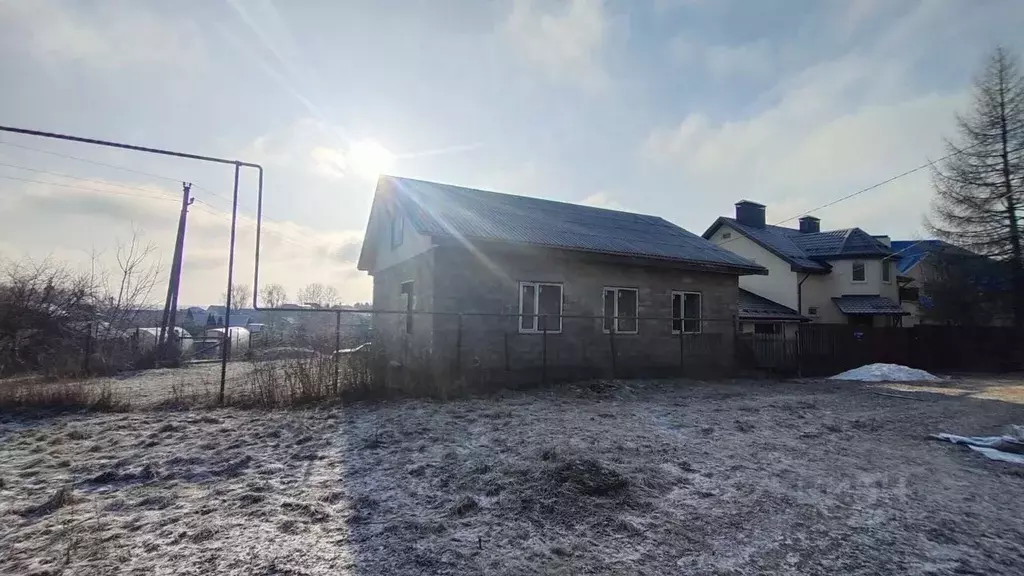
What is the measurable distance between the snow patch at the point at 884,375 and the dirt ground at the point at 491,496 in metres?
7.62

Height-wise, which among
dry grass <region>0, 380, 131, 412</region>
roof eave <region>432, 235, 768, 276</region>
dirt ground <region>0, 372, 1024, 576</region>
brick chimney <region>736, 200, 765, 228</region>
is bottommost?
dirt ground <region>0, 372, 1024, 576</region>

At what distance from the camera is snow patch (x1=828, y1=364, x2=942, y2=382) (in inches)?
537

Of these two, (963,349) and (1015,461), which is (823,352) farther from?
(1015,461)

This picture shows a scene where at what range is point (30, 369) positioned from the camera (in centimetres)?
1112

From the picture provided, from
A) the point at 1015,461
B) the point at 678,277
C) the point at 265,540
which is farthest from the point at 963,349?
the point at 265,540

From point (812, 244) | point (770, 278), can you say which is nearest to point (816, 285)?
point (770, 278)

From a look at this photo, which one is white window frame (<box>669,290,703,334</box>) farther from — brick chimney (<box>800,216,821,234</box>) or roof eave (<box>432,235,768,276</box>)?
brick chimney (<box>800,216,821,234</box>)

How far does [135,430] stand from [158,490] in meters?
2.66

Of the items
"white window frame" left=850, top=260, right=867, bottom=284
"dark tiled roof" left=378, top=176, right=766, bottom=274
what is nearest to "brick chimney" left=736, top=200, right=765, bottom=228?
"white window frame" left=850, top=260, right=867, bottom=284

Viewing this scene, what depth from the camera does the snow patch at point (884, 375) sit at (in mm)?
13641

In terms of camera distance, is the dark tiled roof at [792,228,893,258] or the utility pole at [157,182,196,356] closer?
the utility pole at [157,182,196,356]

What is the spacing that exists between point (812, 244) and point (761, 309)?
7.50 metres

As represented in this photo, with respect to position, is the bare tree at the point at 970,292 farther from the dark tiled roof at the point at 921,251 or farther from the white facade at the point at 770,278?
the white facade at the point at 770,278

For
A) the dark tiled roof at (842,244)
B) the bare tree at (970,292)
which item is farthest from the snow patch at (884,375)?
the dark tiled roof at (842,244)
